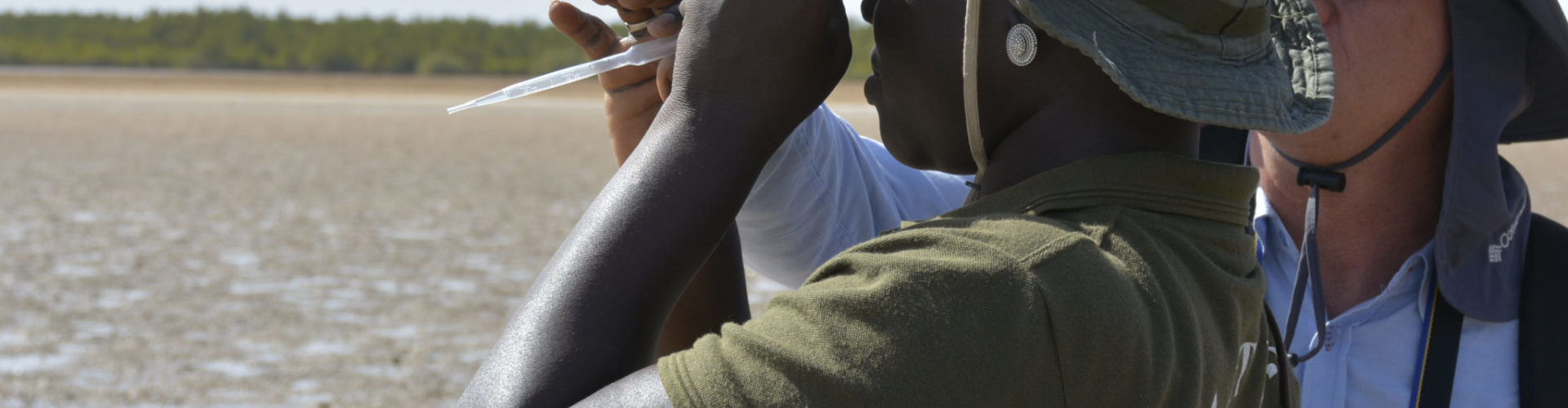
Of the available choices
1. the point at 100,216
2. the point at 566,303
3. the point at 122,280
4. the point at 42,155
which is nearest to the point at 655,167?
the point at 566,303

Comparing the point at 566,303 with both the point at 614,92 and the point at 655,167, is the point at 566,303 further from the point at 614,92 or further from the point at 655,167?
the point at 614,92

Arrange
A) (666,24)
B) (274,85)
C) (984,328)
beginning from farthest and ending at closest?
1. (274,85)
2. (666,24)
3. (984,328)

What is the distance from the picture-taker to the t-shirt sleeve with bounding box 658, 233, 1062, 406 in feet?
4.00

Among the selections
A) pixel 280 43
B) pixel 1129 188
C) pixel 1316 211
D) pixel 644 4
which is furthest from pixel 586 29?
pixel 280 43

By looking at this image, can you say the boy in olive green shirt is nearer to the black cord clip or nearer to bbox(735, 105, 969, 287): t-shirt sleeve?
bbox(735, 105, 969, 287): t-shirt sleeve

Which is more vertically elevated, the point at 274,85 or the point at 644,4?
the point at 644,4

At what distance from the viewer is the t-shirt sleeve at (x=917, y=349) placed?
4.00 feet

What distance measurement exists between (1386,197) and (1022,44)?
134 centimetres

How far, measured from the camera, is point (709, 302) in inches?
75.4

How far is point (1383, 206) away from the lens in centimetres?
253

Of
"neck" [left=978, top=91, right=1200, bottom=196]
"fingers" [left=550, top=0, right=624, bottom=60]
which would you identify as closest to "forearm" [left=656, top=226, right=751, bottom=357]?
"fingers" [left=550, top=0, right=624, bottom=60]

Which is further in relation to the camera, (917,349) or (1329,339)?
(1329,339)

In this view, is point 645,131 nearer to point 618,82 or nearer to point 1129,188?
point 618,82

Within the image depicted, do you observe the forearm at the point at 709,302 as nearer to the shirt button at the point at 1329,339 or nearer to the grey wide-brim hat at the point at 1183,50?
the grey wide-brim hat at the point at 1183,50
